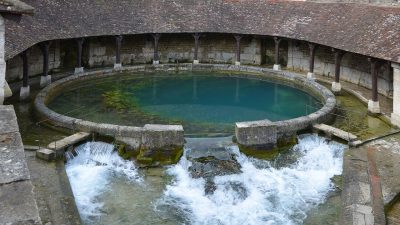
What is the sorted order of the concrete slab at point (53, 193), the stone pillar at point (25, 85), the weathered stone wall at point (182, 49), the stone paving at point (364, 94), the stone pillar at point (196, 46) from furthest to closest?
the weathered stone wall at point (182, 49), the stone pillar at point (196, 46), the stone pillar at point (25, 85), the stone paving at point (364, 94), the concrete slab at point (53, 193)

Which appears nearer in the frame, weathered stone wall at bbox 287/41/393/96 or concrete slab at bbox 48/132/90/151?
concrete slab at bbox 48/132/90/151

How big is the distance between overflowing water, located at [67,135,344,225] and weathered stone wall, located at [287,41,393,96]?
6368 mm

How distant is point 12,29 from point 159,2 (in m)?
9.68

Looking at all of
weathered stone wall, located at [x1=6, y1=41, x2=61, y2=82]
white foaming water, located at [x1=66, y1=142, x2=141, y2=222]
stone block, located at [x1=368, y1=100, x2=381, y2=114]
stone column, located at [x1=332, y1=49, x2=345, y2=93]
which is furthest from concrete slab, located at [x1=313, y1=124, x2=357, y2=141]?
weathered stone wall, located at [x1=6, y1=41, x2=61, y2=82]

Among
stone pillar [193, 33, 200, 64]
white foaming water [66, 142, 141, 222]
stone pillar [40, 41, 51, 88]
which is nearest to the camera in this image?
white foaming water [66, 142, 141, 222]

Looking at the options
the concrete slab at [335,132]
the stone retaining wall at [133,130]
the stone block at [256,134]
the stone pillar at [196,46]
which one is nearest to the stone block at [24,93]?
the stone retaining wall at [133,130]

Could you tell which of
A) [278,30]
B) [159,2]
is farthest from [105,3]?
[278,30]

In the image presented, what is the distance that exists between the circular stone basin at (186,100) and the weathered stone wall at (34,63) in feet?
7.50

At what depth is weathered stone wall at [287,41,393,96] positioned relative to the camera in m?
18.2

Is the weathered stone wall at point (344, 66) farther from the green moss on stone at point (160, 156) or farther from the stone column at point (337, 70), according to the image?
the green moss on stone at point (160, 156)

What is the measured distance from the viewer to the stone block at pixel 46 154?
11.3 metres

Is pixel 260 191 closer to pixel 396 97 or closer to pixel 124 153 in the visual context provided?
pixel 124 153

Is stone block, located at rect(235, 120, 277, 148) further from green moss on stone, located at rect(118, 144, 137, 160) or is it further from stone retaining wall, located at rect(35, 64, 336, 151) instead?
green moss on stone, located at rect(118, 144, 137, 160)

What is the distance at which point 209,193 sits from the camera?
1096cm
